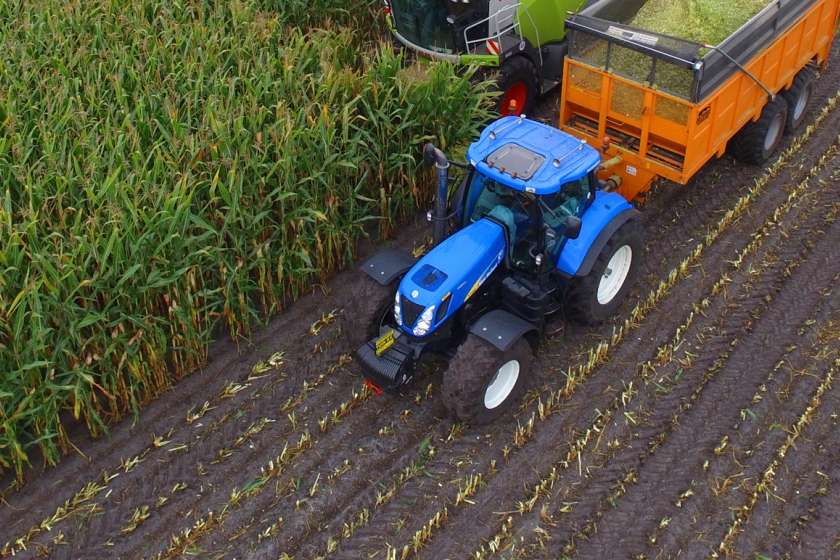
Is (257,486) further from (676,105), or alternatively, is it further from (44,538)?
(676,105)

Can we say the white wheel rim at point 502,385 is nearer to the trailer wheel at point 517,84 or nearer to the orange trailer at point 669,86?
the orange trailer at point 669,86

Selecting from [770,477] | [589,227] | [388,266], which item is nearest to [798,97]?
[589,227]

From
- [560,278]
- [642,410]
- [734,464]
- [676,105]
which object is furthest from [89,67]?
[734,464]

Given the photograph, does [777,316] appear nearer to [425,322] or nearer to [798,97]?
[798,97]

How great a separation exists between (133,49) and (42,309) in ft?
9.42

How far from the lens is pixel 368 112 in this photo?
6109mm

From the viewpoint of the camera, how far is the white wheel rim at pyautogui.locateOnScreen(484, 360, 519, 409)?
16.1 ft

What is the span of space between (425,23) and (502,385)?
3.76 metres

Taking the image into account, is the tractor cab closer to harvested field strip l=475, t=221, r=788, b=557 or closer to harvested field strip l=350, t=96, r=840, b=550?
harvested field strip l=350, t=96, r=840, b=550

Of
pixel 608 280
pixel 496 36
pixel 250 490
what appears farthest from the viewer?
pixel 496 36

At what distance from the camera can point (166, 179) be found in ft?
17.7

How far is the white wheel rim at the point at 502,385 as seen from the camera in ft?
16.1

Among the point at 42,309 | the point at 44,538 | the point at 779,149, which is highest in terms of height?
the point at 42,309

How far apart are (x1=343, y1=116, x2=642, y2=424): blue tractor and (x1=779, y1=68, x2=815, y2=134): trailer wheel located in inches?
102
